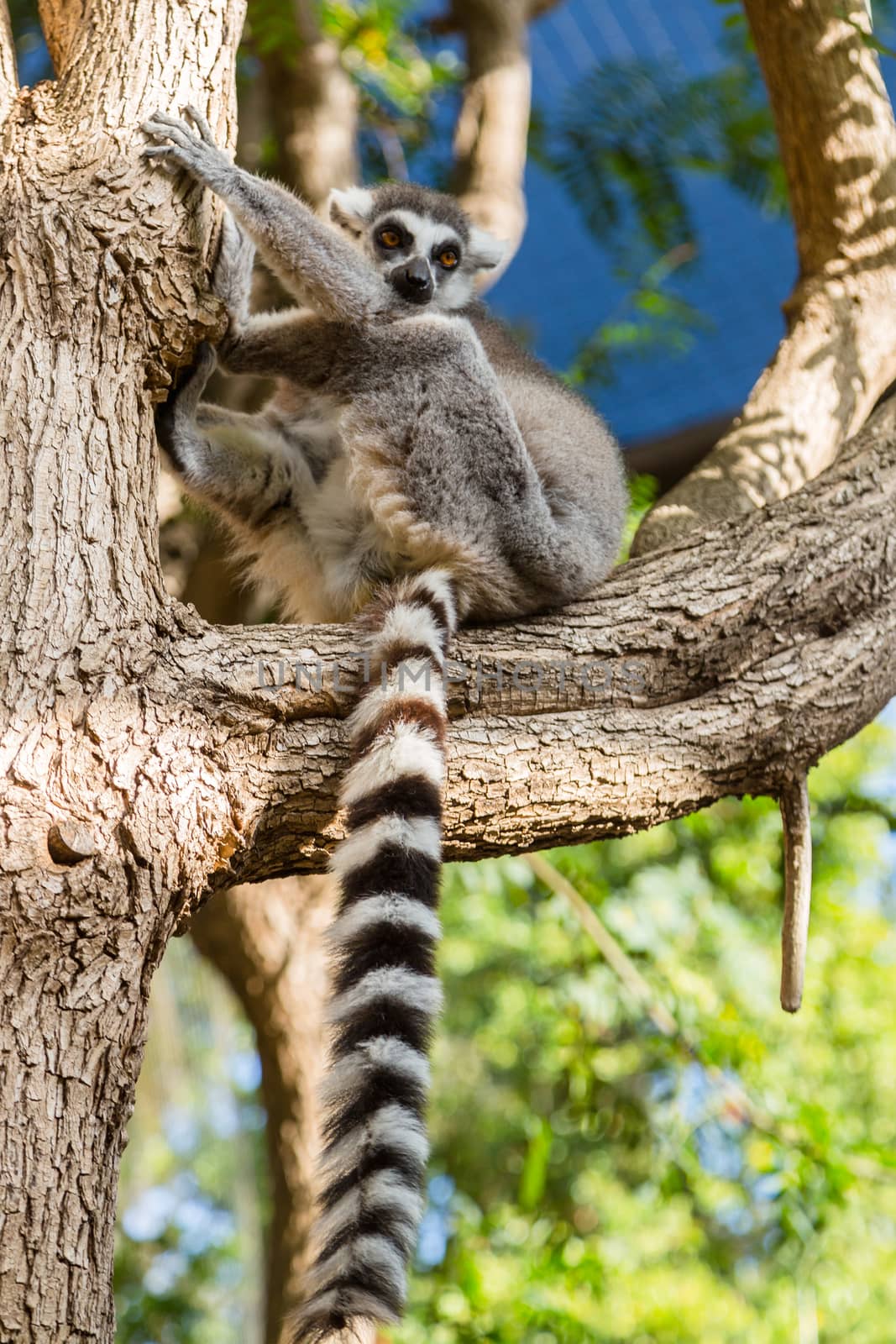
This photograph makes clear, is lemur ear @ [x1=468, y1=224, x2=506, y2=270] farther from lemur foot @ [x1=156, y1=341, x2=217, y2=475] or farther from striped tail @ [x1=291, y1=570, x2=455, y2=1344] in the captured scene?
striped tail @ [x1=291, y1=570, x2=455, y2=1344]

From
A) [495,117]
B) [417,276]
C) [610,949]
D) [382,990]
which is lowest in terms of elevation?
[382,990]

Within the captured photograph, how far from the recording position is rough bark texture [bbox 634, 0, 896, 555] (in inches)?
167

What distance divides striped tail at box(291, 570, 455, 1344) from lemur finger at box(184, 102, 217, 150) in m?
1.21

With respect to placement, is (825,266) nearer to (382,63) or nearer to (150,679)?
(382,63)

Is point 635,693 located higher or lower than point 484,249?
lower

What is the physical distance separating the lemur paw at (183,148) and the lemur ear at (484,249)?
162 centimetres

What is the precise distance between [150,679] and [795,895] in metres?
1.90

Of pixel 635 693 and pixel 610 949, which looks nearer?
pixel 635 693

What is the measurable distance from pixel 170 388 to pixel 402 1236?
80.9 inches

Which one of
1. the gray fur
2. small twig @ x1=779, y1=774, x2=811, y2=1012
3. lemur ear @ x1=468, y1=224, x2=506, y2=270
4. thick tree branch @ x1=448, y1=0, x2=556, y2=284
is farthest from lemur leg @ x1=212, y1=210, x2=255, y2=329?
thick tree branch @ x1=448, y1=0, x2=556, y2=284

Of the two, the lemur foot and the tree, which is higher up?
the lemur foot

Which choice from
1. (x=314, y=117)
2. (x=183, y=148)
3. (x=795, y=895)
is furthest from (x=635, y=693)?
(x=314, y=117)

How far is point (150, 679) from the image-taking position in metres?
2.48

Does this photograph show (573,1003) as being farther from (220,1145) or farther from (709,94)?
(220,1145)
